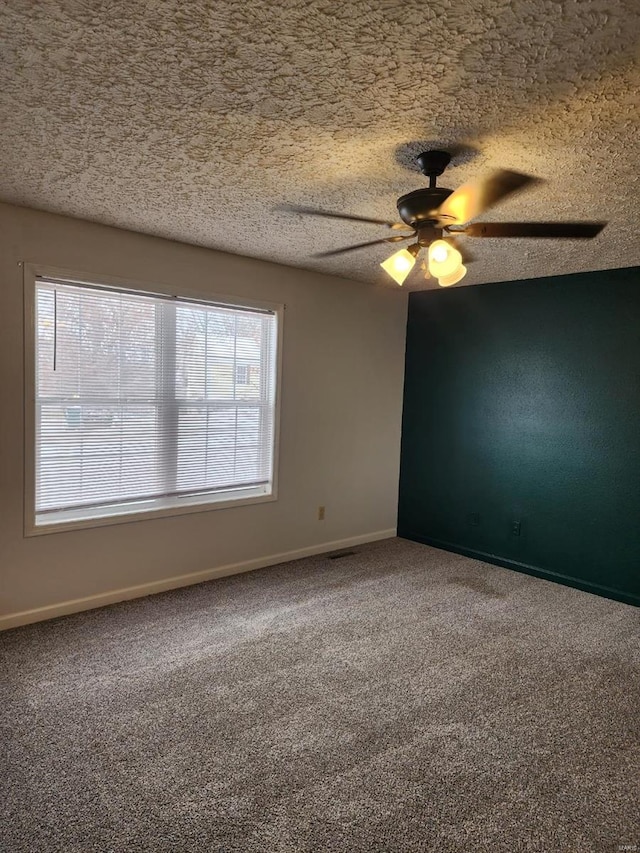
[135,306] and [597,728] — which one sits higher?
[135,306]

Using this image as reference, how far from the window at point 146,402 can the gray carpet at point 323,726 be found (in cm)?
74

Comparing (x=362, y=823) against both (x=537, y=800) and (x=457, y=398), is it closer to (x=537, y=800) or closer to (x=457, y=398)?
(x=537, y=800)

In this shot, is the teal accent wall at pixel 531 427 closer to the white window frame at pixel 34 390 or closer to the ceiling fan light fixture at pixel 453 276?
the white window frame at pixel 34 390

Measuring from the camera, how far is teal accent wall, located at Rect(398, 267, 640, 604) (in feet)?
12.5

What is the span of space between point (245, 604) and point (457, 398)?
2535 mm

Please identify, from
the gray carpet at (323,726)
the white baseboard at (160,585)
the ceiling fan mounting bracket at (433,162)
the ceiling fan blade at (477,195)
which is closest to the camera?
the gray carpet at (323,726)

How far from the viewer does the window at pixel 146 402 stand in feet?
10.4

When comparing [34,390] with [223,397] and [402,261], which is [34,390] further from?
[402,261]

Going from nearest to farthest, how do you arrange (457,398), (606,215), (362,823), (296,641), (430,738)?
1. (362,823)
2. (430,738)
3. (606,215)
4. (296,641)
5. (457,398)

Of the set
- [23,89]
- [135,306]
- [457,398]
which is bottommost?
[457,398]

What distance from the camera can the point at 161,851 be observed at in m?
1.65

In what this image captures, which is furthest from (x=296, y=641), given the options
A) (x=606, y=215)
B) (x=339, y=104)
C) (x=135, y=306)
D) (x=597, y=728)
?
→ (x=606, y=215)

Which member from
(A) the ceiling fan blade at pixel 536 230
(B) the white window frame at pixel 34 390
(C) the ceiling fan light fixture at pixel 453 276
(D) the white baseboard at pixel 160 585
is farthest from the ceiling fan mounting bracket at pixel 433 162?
(D) the white baseboard at pixel 160 585

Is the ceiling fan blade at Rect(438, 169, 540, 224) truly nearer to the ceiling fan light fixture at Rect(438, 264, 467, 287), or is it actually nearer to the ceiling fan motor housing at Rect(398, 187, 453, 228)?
the ceiling fan motor housing at Rect(398, 187, 453, 228)
